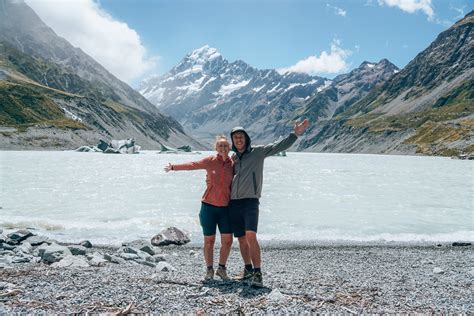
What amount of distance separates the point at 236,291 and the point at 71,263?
6.60 meters

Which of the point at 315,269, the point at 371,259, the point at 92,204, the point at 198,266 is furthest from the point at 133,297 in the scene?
the point at 92,204

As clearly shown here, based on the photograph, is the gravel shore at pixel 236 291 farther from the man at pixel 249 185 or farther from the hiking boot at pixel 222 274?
the man at pixel 249 185

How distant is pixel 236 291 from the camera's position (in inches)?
409

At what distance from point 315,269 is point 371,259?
370 cm

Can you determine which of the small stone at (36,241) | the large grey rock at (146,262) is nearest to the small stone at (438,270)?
the large grey rock at (146,262)

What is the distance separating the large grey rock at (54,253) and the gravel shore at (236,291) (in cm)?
111

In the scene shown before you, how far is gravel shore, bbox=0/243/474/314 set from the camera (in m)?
8.99

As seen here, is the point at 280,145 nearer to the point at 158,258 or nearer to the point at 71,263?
the point at 71,263

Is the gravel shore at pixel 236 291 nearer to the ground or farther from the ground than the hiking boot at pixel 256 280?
nearer to the ground

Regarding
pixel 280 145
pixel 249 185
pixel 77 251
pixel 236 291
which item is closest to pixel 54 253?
pixel 77 251

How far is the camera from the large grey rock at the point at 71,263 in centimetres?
1366

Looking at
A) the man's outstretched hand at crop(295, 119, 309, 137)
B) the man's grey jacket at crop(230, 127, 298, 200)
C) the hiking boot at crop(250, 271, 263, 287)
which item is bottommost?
the hiking boot at crop(250, 271, 263, 287)

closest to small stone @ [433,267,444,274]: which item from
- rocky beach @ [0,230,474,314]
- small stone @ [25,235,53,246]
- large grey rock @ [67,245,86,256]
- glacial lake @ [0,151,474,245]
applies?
rocky beach @ [0,230,474,314]

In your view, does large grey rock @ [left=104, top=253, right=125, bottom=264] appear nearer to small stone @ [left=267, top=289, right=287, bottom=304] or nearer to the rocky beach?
the rocky beach
